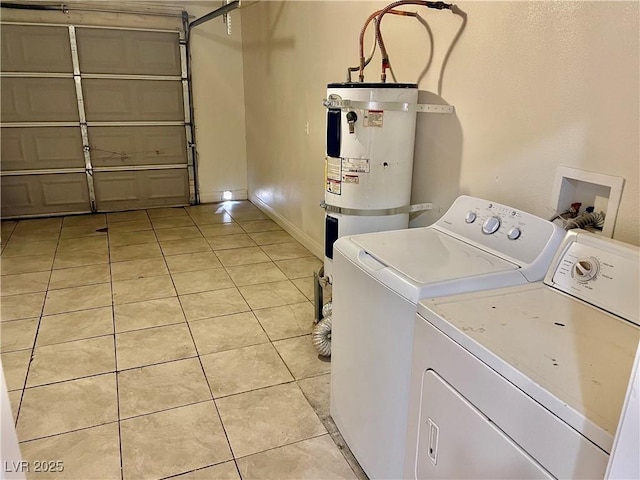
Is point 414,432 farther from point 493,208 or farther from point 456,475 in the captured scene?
point 493,208

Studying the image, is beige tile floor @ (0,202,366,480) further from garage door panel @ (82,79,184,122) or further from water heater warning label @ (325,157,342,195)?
garage door panel @ (82,79,184,122)

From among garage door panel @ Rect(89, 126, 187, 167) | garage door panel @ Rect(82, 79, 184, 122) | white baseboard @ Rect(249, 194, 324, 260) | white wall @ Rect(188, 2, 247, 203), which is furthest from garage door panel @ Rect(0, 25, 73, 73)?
white baseboard @ Rect(249, 194, 324, 260)

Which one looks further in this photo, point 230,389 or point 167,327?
point 167,327

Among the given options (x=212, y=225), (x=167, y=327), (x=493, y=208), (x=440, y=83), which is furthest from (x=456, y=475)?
(x=212, y=225)

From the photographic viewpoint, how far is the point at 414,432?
4.47 ft

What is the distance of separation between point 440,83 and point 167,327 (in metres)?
2.00

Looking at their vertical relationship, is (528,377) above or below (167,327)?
above

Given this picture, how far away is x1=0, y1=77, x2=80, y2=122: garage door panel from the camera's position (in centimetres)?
483

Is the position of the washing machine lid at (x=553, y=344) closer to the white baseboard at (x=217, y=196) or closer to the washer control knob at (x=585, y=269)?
the washer control knob at (x=585, y=269)

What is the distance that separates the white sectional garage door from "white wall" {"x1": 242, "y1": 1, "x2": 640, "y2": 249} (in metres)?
2.60

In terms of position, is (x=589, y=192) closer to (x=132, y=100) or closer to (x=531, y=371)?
(x=531, y=371)

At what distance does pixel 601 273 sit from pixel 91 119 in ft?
17.1

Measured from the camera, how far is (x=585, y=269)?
1340 millimetres

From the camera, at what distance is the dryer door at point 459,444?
99 cm
